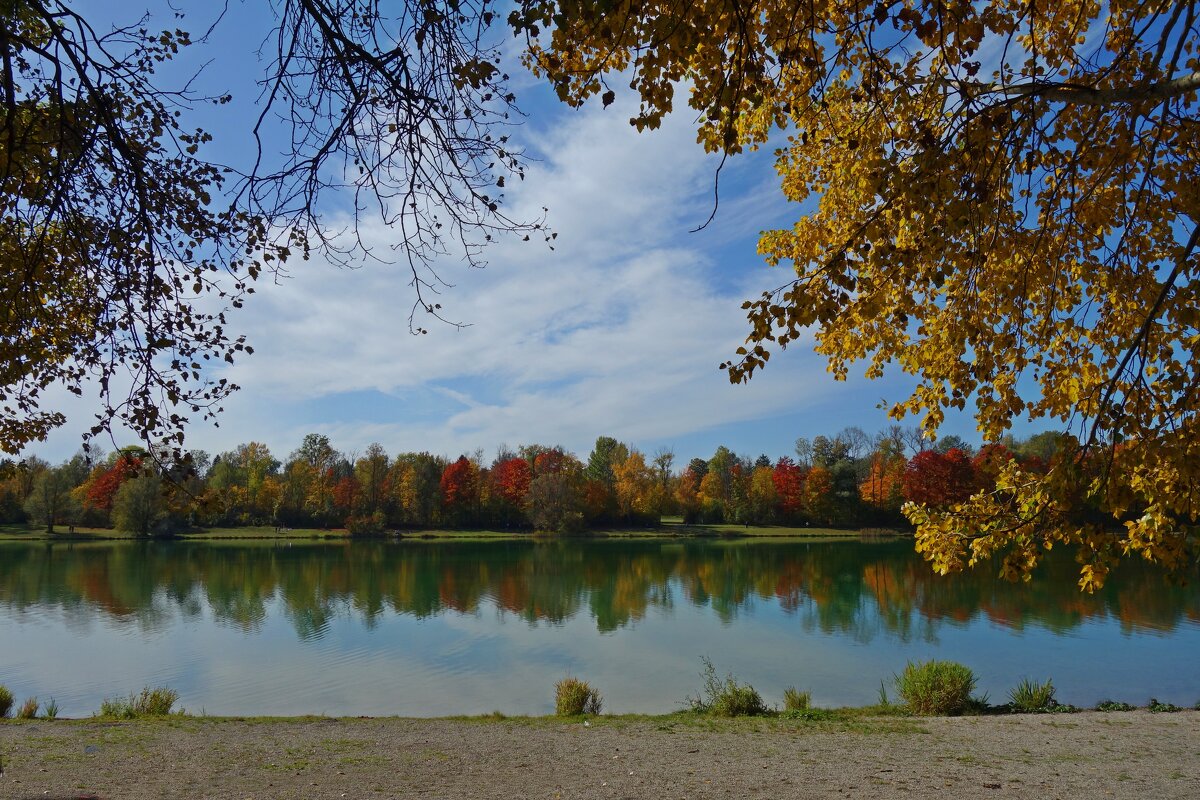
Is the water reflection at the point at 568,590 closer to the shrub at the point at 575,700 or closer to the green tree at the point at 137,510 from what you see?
the shrub at the point at 575,700

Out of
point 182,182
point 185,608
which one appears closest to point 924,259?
point 182,182

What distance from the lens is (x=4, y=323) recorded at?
4.55 m

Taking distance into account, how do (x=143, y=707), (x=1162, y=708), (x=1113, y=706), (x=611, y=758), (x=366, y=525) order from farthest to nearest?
1. (x=366, y=525)
2. (x=1113, y=706)
3. (x=143, y=707)
4. (x=1162, y=708)
5. (x=611, y=758)

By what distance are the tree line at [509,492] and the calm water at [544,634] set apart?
→ 25882mm

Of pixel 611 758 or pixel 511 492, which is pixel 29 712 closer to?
pixel 611 758

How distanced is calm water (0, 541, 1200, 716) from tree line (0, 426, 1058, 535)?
2588 cm

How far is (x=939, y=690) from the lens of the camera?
11062 millimetres

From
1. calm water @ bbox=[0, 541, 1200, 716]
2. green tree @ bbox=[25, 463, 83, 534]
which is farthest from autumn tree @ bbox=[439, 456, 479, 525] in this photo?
calm water @ bbox=[0, 541, 1200, 716]

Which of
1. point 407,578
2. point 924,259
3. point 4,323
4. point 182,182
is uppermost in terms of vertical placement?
point 182,182

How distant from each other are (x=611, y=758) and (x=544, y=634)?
12237mm

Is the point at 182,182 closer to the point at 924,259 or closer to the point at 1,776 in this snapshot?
the point at 924,259

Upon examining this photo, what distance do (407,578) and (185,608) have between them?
33.7 feet

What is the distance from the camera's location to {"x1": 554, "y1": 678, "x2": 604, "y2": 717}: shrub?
37.6 feet

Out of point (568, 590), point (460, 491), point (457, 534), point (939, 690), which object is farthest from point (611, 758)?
point (460, 491)
